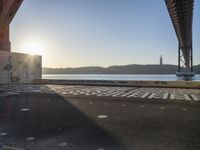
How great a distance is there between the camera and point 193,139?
3.71m

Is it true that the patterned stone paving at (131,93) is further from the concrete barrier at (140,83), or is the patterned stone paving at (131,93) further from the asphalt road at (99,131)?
the asphalt road at (99,131)

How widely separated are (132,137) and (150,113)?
7.94ft

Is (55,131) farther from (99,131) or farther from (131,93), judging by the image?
(131,93)

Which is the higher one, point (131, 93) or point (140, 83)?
point (140, 83)

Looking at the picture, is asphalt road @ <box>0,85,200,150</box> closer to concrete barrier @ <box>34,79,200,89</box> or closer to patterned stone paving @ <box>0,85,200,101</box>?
patterned stone paving @ <box>0,85,200,101</box>

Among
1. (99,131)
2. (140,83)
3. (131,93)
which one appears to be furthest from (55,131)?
(140,83)

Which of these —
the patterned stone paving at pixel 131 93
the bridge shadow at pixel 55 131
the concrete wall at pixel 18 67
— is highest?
the concrete wall at pixel 18 67

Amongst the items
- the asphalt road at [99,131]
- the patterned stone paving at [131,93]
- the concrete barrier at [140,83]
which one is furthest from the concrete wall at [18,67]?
the asphalt road at [99,131]

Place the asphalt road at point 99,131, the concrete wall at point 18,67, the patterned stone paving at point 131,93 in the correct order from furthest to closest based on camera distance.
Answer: the concrete wall at point 18,67 → the patterned stone paving at point 131,93 → the asphalt road at point 99,131

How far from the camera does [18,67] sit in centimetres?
2186

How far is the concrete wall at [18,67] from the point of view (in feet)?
67.4

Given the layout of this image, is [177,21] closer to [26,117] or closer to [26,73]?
[26,73]

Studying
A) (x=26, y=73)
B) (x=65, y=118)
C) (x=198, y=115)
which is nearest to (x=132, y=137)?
(x=65, y=118)

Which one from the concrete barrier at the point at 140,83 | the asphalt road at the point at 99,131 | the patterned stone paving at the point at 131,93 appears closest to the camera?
the asphalt road at the point at 99,131
